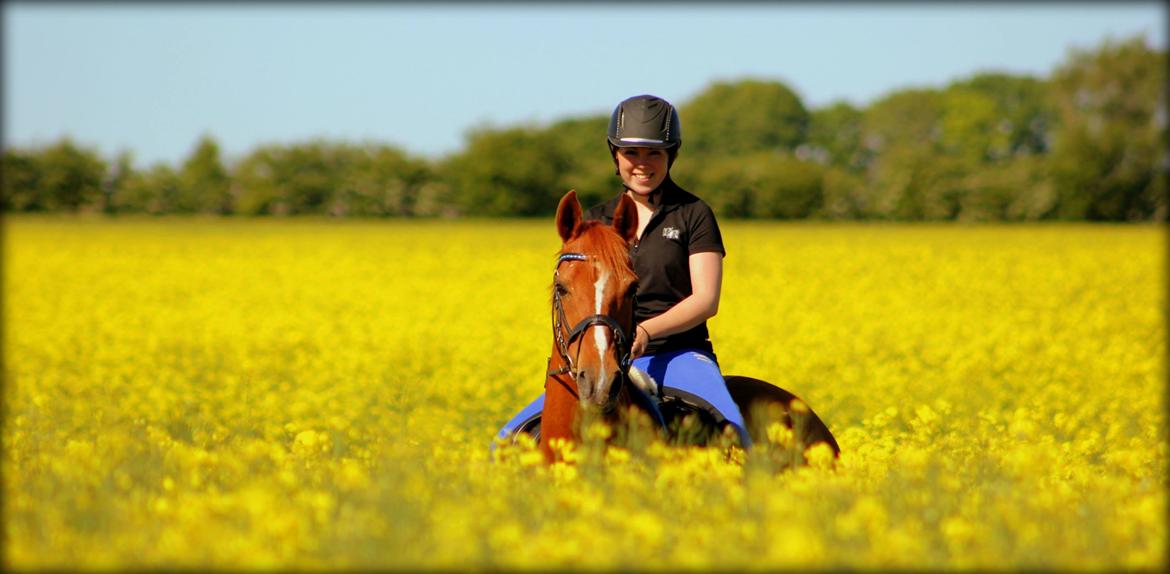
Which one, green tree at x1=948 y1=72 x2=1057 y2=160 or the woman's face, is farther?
green tree at x1=948 y1=72 x2=1057 y2=160

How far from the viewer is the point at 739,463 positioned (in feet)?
18.0

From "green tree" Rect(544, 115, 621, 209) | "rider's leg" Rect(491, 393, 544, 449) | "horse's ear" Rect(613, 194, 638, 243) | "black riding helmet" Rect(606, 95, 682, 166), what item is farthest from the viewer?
"green tree" Rect(544, 115, 621, 209)

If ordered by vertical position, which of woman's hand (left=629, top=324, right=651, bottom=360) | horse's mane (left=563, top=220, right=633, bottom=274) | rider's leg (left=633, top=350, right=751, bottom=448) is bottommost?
rider's leg (left=633, top=350, right=751, bottom=448)

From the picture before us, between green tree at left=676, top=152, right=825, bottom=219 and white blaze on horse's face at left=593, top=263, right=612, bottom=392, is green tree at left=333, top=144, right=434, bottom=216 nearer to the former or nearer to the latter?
green tree at left=676, top=152, right=825, bottom=219

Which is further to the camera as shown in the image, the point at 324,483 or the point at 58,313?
the point at 58,313

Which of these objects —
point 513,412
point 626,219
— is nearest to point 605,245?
point 626,219

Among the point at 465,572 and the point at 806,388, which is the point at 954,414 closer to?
the point at 806,388

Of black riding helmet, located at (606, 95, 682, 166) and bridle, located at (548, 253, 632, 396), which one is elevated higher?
black riding helmet, located at (606, 95, 682, 166)

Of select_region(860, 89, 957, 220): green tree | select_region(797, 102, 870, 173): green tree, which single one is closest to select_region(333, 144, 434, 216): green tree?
select_region(860, 89, 957, 220): green tree

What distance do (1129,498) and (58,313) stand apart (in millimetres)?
19788

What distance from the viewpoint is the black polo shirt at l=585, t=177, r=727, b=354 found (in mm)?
5695

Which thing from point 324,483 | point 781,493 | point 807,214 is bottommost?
point 807,214

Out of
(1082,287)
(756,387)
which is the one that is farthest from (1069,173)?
(756,387)

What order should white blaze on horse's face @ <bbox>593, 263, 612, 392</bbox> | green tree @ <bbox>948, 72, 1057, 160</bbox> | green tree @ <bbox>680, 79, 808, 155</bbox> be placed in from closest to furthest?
white blaze on horse's face @ <bbox>593, 263, 612, 392</bbox> < green tree @ <bbox>948, 72, 1057, 160</bbox> < green tree @ <bbox>680, 79, 808, 155</bbox>
